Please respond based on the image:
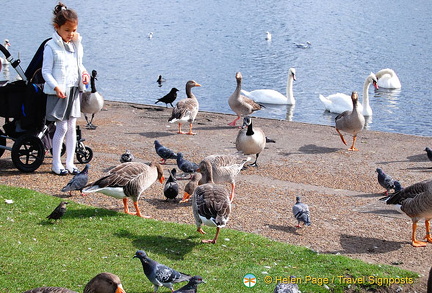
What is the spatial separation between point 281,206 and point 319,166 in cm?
350

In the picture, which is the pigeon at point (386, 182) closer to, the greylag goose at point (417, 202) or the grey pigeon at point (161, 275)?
the greylag goose at point (417, 202)

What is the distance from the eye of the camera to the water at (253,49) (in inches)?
1060

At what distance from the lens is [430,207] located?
28.6 ft

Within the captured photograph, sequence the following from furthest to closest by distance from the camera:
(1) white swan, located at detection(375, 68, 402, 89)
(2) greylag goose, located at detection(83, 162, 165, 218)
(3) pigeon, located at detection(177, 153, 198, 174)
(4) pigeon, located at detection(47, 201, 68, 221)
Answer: (1) white swan, located at detection(375, 68, 402, 89), (3) pigeon, located at detection(177, 153, 198, 174), (2) greylag goose, located at detection(83, 162, 165, 218), (4) pigeon, located at detection(47, 201, 68, 221)

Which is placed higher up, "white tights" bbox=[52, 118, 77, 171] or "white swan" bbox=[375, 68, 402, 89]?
"white tights" bbox=[52, 118, 77, 171]

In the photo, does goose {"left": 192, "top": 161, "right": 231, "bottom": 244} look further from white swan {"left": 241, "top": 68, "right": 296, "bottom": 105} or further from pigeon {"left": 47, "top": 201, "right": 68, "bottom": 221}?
white swan {"left": 241, "top": 68, "right": 296, "bottom": 105}

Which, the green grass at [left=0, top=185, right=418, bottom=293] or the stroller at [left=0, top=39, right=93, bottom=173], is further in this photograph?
the stroller at [left=0, top=39, right=93, bottom=173]

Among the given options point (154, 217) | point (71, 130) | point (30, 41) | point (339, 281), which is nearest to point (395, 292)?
point (339, 281)

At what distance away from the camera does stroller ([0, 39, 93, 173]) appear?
10.7 m

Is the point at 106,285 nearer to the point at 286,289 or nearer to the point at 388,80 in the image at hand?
the point at 286,289

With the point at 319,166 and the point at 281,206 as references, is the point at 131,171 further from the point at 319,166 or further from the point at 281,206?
the point at 319,166

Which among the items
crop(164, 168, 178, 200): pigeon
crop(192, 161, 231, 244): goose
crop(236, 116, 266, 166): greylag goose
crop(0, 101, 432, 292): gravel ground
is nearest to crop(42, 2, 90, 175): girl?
crop(0, 101, 432, 292): gravel ground

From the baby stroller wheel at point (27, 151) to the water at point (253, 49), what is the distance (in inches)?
518

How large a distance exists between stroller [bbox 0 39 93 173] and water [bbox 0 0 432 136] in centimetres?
1316
